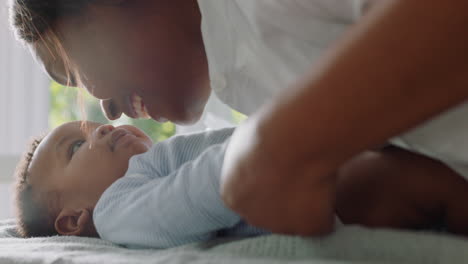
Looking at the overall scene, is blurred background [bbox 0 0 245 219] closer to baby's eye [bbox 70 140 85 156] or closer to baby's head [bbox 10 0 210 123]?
baby's eye [bbox 70 140 85 156]

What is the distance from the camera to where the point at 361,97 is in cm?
42

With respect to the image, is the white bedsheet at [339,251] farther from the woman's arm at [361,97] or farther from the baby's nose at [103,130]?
the baby's nose at [103,130]

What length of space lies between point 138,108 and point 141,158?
264 mm

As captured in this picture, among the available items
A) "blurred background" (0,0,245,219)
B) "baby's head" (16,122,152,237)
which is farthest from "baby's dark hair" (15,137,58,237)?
"blurred background" (0,0,245,219)

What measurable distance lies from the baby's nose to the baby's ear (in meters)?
0.19

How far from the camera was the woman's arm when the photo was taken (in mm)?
398

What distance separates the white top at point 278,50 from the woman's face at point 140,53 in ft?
0.58

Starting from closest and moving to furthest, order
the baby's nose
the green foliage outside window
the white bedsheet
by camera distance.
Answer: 1. the white bedsheet
2. the baby's nose
3. the green foliage outside window

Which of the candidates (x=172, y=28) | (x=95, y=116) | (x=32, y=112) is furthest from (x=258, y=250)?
(x=95, y=116)

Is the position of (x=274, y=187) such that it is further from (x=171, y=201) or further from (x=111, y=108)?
(x=111, y=108)

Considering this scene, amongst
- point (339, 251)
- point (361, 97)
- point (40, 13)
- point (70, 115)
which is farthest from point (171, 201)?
point (70, 115)

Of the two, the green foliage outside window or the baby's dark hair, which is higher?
the baby's dark hair

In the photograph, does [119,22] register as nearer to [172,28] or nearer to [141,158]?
[172,28]

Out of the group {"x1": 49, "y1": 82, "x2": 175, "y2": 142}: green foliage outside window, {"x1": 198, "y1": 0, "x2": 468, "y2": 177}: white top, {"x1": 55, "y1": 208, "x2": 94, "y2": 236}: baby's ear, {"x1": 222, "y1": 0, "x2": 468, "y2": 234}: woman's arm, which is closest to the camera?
{"x1": 222, "y1": 0, "x2": 468, "y2": 234}: woman's arm
